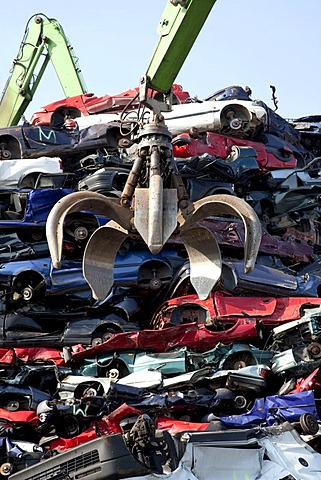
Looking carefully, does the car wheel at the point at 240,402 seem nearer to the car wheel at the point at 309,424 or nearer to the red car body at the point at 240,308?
the car wheel at the point at 309,424

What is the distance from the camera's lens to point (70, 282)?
2059cm

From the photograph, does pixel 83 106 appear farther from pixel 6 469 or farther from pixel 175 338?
pixel 6 469

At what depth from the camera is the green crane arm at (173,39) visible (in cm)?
1380

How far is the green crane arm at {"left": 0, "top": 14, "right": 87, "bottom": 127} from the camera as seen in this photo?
95.5 feet

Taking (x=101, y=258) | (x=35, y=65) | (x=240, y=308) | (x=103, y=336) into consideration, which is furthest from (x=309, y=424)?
(x=35, y=65)

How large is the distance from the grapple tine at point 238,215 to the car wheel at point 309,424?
3689mm

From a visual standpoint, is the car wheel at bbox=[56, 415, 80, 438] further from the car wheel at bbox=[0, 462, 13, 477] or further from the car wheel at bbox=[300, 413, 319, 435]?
the car wheel at bbox=[300, 413, 319, 435]

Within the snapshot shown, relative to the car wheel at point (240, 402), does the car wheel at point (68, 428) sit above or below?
above

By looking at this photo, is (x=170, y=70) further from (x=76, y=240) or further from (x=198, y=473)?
(x=76, y=240)

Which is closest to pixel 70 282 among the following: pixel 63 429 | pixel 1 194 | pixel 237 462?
pixel 1 194

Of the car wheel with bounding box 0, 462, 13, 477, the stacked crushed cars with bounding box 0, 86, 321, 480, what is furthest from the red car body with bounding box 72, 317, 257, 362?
the car wheel with bounding box 0, 462, 13, 477

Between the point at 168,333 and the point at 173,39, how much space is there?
6729 mm

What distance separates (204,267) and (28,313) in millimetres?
7898

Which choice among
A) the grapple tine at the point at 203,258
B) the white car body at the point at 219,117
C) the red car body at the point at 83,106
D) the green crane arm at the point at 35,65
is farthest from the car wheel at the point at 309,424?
the green crane arm at the point at 35,65
